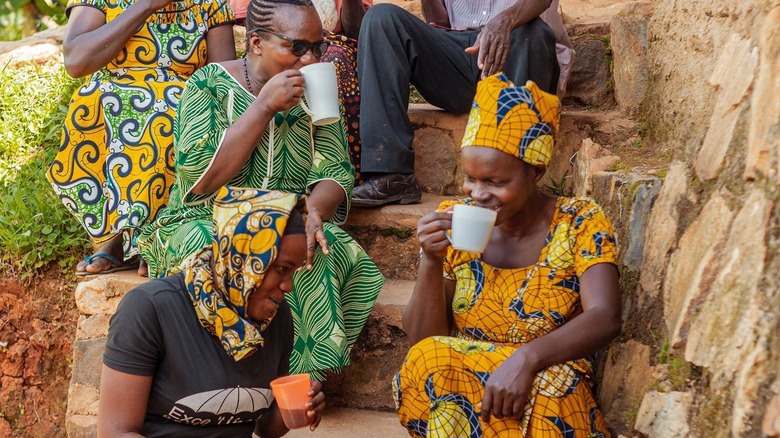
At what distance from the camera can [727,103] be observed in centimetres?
283

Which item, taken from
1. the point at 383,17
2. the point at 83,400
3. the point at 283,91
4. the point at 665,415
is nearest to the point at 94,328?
the point at 83,400

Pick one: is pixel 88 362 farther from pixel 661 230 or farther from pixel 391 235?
pixel 661 230

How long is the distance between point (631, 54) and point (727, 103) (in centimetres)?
171

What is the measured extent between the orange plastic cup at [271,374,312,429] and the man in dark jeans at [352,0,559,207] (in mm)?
1931

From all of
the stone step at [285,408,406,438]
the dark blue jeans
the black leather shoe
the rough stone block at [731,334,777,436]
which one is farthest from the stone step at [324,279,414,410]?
the rough stone block at [731,334,777,436]

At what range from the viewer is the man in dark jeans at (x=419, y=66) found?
4.24m

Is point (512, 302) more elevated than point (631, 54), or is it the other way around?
point (631, 54)

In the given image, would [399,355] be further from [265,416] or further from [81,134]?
[81,134]

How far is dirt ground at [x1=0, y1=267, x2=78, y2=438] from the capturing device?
489cm

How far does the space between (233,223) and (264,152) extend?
1218 millimetres

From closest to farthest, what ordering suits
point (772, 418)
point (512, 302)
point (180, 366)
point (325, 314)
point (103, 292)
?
point (772, 418)
point (180, 366)
point (512, 302)
point (325, 314)
point (103, 292)

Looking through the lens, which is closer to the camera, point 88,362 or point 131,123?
point 88,362

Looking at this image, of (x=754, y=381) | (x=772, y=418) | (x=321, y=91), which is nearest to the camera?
(x=772, y=418)

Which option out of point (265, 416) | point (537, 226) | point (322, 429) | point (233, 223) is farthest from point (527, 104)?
point (322, 429)
